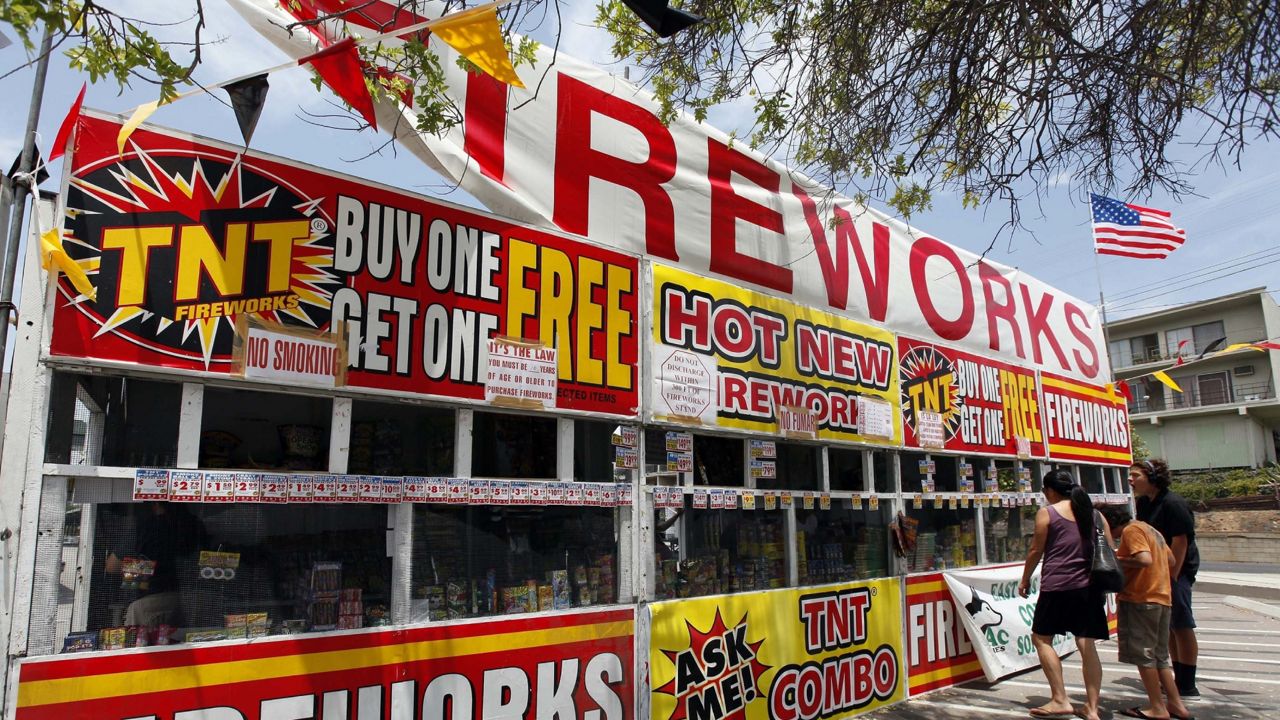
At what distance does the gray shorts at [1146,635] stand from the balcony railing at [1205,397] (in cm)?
3983

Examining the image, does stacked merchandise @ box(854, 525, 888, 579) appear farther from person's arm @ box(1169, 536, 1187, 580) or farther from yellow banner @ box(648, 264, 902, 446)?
person's arm @ box(1169, 536, 1187, 580)

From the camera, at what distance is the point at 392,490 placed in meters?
4.29

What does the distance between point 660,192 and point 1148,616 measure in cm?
494

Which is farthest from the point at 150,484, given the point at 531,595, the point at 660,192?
the point at 660,192

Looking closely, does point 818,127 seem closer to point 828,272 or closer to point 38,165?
point 828,272

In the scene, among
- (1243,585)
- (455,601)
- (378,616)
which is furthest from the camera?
(1243,585)

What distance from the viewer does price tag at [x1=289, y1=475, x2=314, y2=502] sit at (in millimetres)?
3953

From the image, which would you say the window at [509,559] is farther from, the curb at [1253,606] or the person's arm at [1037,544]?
the curb at [1253,606]

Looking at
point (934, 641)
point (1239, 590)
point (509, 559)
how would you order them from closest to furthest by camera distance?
point (509, 559) → point (934, 641) → point (1239, 590)

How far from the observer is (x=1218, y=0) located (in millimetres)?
5516

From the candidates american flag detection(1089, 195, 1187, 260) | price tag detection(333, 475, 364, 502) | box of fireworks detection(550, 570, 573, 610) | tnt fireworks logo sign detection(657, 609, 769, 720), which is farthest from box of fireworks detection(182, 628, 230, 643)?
american flag detection(1089, 195, 1187, 260)

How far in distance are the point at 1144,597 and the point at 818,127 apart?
4527 millimetres

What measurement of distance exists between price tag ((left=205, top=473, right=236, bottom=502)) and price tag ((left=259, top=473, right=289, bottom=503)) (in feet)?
0.42

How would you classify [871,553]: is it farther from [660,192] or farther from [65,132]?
[65,132]
